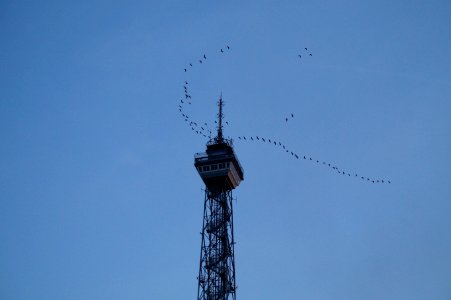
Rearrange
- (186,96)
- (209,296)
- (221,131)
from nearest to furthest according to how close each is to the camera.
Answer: (186,96) < (209,296) < (221,131)

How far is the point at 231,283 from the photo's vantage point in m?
153

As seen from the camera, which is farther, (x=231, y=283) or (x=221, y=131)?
(x=221, y=131)

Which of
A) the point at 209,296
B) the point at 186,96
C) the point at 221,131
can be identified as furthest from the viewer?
the point at 221,131

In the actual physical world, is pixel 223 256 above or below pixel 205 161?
below

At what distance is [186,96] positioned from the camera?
5487 inches

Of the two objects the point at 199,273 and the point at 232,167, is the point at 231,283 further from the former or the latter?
the point at 232,167

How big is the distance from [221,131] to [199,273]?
26.4 meters

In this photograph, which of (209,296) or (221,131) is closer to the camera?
(209,296)

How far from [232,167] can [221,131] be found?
28.1ft

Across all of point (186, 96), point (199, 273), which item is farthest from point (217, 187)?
point (186, 96)

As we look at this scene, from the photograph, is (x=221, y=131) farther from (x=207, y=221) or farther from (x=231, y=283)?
(x=231, y=283)

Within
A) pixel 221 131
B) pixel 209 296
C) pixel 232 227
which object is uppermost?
pixel 221 131

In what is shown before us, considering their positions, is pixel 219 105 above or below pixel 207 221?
above

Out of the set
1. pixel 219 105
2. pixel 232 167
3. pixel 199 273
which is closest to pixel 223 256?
pixel 199 273
